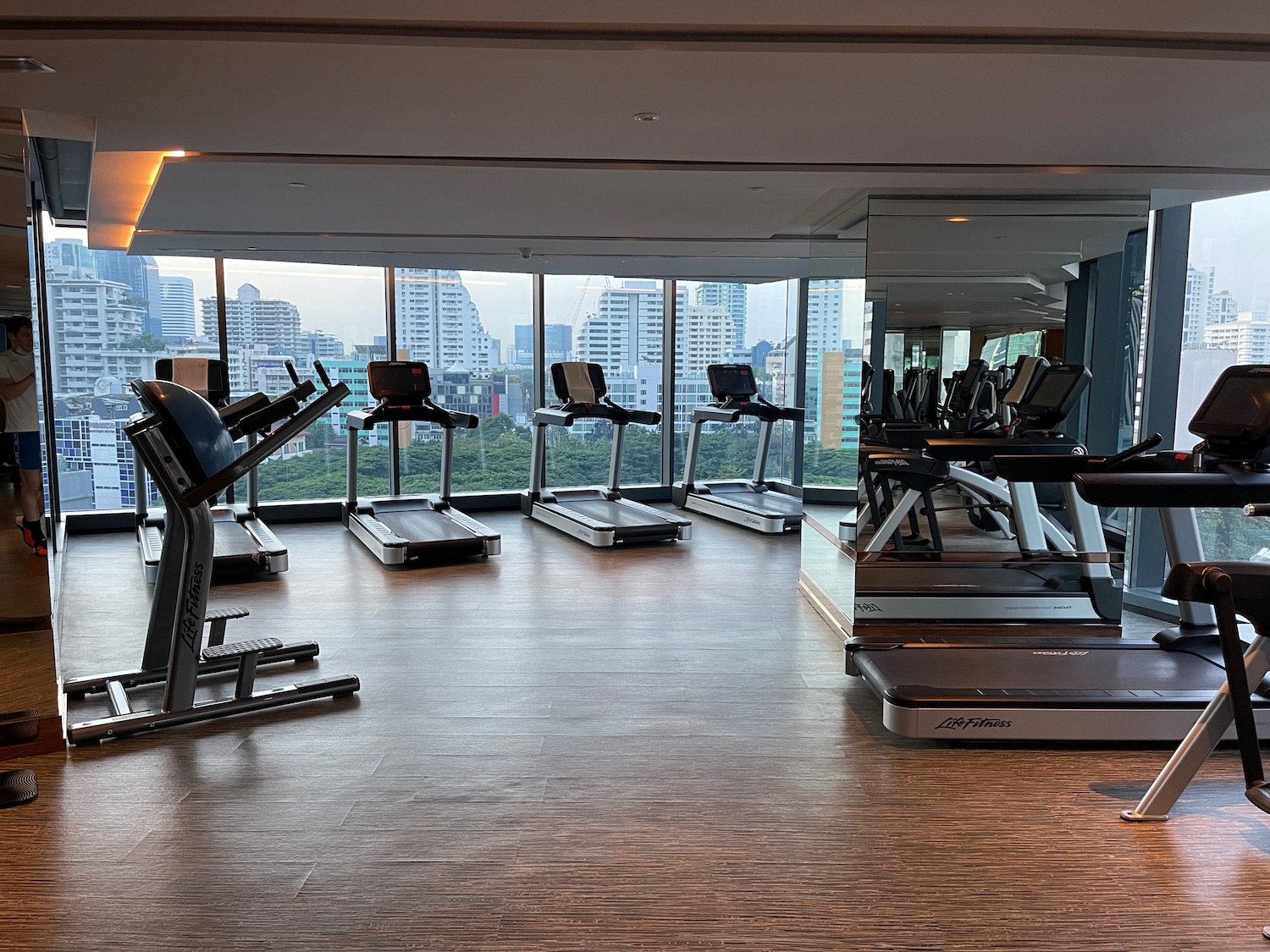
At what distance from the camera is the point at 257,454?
3365mm

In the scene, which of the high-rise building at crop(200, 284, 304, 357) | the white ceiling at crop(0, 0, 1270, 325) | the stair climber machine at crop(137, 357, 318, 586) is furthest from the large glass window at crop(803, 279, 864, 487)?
the high-rise building at crop(200, 284, 304, 357)

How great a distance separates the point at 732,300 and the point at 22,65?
7.36m

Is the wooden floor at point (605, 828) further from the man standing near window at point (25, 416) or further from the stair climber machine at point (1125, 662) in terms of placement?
the man standing near window at point (25, 416)

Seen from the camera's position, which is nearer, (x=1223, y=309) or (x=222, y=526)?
(x=1223, y=309)

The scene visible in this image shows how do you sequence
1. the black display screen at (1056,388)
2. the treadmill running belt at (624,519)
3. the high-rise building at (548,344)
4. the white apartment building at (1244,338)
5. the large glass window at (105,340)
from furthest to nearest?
the high-rise building at (548,344), the large glass window at (105,340), the treadmill running belt at (624,519), the white apartment building at (1244,338), the black display screen at (1056,388)

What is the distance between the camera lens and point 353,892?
2398mm

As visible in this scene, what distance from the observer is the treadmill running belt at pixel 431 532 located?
6449 millimetres

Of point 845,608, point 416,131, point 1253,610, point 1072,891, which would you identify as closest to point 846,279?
point 845,608

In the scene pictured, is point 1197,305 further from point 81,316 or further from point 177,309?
point 81,316

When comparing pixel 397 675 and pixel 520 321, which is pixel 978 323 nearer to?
pixel 397 675

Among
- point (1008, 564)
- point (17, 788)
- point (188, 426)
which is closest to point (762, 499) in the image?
point (1008, 564)

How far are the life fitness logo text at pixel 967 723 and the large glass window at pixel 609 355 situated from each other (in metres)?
5.93

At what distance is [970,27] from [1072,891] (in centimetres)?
227

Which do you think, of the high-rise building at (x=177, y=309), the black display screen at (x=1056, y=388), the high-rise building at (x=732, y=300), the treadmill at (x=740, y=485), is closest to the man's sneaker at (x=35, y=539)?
the black display screen at (x=1056, y=388)
